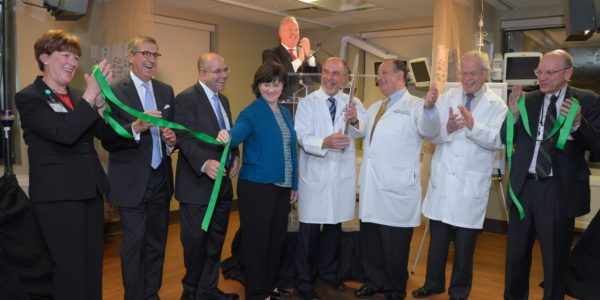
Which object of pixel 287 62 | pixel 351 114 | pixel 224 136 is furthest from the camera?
pixel 287 62

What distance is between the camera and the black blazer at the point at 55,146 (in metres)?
2.14

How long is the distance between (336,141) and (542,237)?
4.59 feet

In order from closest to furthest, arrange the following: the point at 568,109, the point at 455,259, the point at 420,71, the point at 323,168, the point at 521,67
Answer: the point at 568,109
the point at 323,168
the point at 455,259
the point at 521,67
the point at 420,71

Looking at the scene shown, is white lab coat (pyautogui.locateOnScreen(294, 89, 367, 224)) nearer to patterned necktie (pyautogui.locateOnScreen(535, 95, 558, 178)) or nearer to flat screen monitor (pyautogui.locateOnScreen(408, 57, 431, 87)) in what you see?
patterned necktie (pyautogui.locateOnScreen(535, 95, 558, 178))

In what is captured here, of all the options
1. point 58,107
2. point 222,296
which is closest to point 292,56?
point 222,296

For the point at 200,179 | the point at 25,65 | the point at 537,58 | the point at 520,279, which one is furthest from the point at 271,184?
the point at 537,58

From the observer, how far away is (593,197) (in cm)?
489

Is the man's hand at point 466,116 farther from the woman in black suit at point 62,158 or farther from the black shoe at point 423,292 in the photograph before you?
the woman in black suit at point 62,158

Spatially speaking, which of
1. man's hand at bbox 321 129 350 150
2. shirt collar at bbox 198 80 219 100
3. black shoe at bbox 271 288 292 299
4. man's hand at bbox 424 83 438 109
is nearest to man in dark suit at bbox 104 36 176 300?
shirt collar at bbox 198 80 219 100

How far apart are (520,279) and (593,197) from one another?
2.53m

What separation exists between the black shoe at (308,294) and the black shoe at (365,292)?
0.33 m

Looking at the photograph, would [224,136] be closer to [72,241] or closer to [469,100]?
[72,241]

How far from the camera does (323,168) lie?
333cm

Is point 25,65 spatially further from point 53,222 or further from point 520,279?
point 520,279
